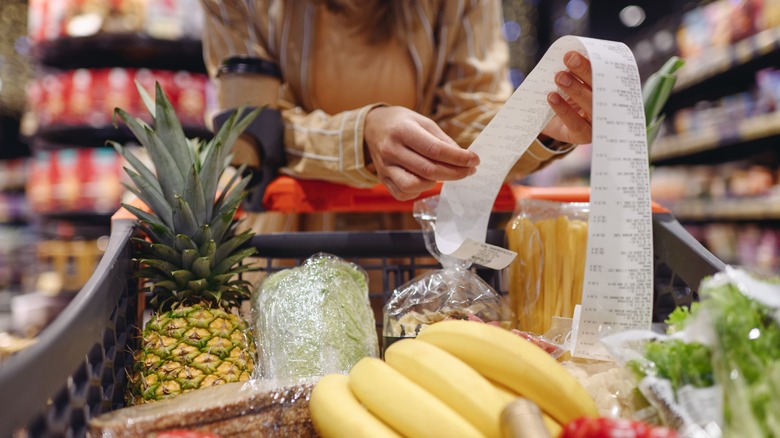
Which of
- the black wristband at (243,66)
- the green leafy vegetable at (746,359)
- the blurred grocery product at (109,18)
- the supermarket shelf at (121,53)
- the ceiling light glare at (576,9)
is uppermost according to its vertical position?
the ceiling light glare at (576,9)

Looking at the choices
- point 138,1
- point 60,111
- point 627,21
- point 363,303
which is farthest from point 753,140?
point 60,111

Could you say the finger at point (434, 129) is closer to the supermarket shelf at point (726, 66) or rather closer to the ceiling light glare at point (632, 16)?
the supermarket shelf at point (726, 66)

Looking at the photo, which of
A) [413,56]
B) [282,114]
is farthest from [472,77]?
[282,114]

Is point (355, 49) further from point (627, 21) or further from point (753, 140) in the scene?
point (627, 21)

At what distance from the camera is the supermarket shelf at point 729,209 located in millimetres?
3321

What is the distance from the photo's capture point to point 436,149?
3.10 ft

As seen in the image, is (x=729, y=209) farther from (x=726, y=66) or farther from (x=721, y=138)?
(x=726, y=66)

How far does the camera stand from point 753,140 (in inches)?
148

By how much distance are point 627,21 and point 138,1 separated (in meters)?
5.07

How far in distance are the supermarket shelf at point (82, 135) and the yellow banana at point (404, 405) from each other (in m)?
3.07

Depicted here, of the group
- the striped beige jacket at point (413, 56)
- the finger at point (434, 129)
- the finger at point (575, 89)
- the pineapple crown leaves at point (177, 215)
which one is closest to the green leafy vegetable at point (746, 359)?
the finger at point (575, 89)

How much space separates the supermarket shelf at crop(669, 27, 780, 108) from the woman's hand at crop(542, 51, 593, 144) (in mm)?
2501

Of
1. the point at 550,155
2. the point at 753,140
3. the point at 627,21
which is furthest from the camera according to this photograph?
the point at 627,21

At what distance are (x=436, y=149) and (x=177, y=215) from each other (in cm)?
45
